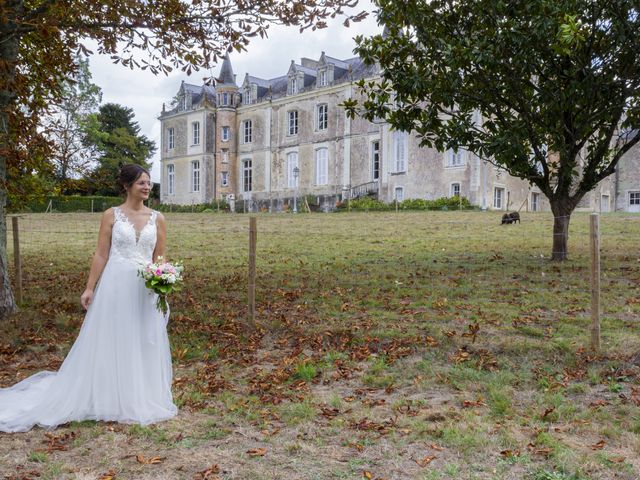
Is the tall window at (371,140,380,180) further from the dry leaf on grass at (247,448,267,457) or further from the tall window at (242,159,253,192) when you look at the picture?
the dry leaf on grass at (247,448,267,457)

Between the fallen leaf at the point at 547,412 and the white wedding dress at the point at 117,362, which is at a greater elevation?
the white wedding dress at the point at 117,362

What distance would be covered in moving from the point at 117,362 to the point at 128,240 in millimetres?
1001

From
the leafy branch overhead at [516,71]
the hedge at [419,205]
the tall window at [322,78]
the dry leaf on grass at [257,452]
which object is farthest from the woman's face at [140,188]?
the tall window at [322,78]

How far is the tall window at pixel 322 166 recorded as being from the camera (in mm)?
38719

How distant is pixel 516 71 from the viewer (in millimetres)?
10078

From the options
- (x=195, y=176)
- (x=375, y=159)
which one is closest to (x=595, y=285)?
(x=375, y=159)

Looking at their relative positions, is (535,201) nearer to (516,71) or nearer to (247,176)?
(247,176)

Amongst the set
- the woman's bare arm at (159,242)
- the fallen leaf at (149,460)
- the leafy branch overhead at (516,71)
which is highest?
the leafy branch overhead at (516,71)

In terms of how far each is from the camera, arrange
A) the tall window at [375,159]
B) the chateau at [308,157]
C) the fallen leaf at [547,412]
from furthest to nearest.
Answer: the tall window at [375,159]
the chateau at [308,157]
the fallen leaf at [547,412]

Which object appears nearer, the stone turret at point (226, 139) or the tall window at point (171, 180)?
the stone turret at point (226, 139)

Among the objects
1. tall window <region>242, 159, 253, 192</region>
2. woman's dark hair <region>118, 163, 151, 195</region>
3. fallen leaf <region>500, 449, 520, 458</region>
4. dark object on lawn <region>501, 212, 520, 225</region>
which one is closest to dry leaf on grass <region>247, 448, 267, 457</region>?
fallen leaf <region>500, 449, 520, 458</region>

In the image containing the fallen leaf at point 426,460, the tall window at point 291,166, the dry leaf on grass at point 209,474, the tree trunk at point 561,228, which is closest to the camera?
the dry leaf on grass at point 209,474

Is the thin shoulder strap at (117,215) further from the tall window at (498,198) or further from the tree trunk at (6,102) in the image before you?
the tall window at (498,198)

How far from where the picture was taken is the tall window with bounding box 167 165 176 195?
158 ft
